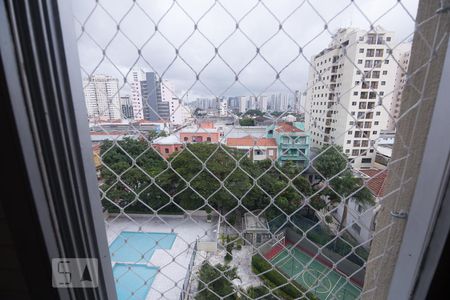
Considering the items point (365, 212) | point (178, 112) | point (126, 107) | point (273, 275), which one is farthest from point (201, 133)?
point (273, 275)

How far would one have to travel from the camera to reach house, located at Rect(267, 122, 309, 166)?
17.6 inches

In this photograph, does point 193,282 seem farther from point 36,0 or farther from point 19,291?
point 36,0

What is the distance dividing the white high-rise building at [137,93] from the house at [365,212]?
0.46 meters

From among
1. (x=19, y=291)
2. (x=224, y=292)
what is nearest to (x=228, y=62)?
(x=19, y=291)

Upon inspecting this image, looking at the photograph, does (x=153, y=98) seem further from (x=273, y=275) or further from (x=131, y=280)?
(x=273, y=275)

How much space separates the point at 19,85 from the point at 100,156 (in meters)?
0.19

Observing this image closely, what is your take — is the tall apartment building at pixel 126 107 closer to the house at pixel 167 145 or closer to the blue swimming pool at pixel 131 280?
the house at pixel 167 145

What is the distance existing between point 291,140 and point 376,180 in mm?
187

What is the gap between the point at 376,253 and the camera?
45 cm

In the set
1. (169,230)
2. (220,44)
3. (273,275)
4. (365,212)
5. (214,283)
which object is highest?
(220,44)

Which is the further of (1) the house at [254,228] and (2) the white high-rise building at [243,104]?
(1) the house at [254,228]

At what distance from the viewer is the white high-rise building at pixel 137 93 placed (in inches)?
17.1

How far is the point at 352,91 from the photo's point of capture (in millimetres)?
403

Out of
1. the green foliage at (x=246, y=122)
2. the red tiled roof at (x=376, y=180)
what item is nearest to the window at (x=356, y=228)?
the red tiled roof at (x=376, y=180)
